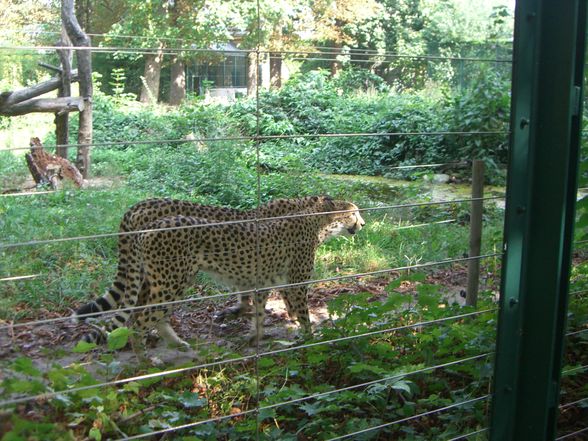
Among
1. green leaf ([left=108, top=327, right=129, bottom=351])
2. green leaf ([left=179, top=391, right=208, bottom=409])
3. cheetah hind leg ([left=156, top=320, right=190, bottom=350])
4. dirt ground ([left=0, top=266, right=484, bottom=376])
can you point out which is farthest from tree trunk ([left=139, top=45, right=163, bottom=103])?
green leaf ([left=108, top=327, right=129, bottom=351])

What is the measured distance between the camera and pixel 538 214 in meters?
1.68

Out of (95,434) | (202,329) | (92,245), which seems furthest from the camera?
(92,245)

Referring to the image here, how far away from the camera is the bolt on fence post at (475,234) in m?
3.44

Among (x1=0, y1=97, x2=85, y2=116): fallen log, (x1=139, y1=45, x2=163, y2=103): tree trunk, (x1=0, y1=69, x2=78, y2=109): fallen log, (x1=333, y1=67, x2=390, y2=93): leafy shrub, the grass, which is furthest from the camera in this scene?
(x1=139, y1=45, x2=163, y2=103): tree trunk

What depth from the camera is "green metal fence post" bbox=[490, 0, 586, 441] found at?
1.64 m

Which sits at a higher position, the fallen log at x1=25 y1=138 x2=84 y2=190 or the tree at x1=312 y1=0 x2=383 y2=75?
the tree at x1=312 y1=0 x2=383 y2=75

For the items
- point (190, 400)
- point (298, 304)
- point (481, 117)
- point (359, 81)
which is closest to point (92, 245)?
point (298, 304)

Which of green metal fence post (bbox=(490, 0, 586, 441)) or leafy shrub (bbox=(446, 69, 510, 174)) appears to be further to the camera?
leafy shrub (bbox=(446, 69, 510, 174))

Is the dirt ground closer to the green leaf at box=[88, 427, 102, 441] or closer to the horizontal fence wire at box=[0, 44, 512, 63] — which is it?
the green leaf at box=[88, 427, 102, 441]

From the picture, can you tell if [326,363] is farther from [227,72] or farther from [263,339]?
[227,72]

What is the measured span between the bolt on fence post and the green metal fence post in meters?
1.73

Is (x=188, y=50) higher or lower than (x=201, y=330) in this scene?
higher

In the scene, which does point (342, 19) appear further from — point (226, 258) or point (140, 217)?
point (140, 217)

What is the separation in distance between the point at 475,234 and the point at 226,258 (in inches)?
48.8
